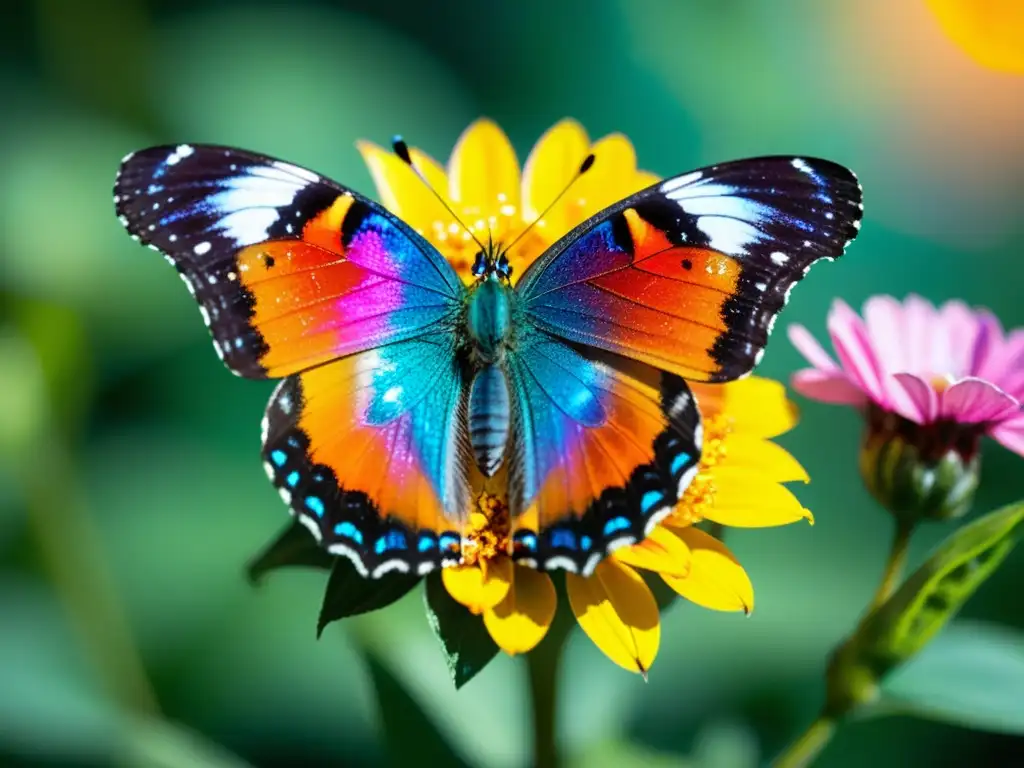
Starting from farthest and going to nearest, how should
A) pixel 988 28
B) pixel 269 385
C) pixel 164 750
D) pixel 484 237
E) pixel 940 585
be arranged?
pixel 988 28, pixel 269 385, pixel 164 750, pixel 484 237, pixel 940 585

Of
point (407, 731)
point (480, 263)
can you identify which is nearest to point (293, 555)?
point (407, 731)

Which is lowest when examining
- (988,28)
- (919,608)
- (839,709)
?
(839,709)

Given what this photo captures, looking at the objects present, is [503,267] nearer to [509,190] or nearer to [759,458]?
[509,190]

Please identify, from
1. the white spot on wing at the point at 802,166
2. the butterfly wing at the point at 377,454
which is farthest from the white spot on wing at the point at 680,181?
the butterfly wing at the point at 377,454

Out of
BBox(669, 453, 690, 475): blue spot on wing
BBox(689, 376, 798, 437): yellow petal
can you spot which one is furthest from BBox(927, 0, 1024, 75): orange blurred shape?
BBox(669, 453, 690, 475): blue spot on wing

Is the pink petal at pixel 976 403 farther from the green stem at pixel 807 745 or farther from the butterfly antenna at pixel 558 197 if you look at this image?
the butterfly antenna at pixel 558 197

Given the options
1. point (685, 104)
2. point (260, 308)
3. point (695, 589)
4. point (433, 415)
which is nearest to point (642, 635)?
point (695, 589)
